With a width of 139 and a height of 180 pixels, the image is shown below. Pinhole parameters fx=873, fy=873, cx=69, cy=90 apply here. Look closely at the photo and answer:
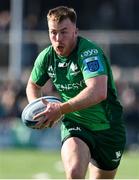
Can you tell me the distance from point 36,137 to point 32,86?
1363 centimetres

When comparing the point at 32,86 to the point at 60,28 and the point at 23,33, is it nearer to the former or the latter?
the point at 60,28

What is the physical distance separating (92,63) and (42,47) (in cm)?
1662

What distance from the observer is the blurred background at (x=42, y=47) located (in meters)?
23.7

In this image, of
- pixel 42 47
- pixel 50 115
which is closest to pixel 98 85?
pixel 50 115

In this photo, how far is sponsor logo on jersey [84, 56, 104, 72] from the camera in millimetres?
9180

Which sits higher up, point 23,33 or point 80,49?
point 80,49

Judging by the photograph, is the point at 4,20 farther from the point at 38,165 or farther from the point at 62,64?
the point at 62,64

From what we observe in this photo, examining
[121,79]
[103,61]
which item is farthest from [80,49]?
[121,79]

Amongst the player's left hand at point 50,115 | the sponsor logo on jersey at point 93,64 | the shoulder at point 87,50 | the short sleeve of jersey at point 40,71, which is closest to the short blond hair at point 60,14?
the shoulder at point 87,50

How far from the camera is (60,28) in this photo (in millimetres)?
9180

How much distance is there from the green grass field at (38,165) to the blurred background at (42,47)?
2.65ft

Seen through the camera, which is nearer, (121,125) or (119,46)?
(121,125)

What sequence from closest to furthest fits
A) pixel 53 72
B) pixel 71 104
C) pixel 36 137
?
pixel 71 104 → pixel 53 72 → pixel 36 137

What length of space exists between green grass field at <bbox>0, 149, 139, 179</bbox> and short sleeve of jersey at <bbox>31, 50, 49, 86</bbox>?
245 inches
